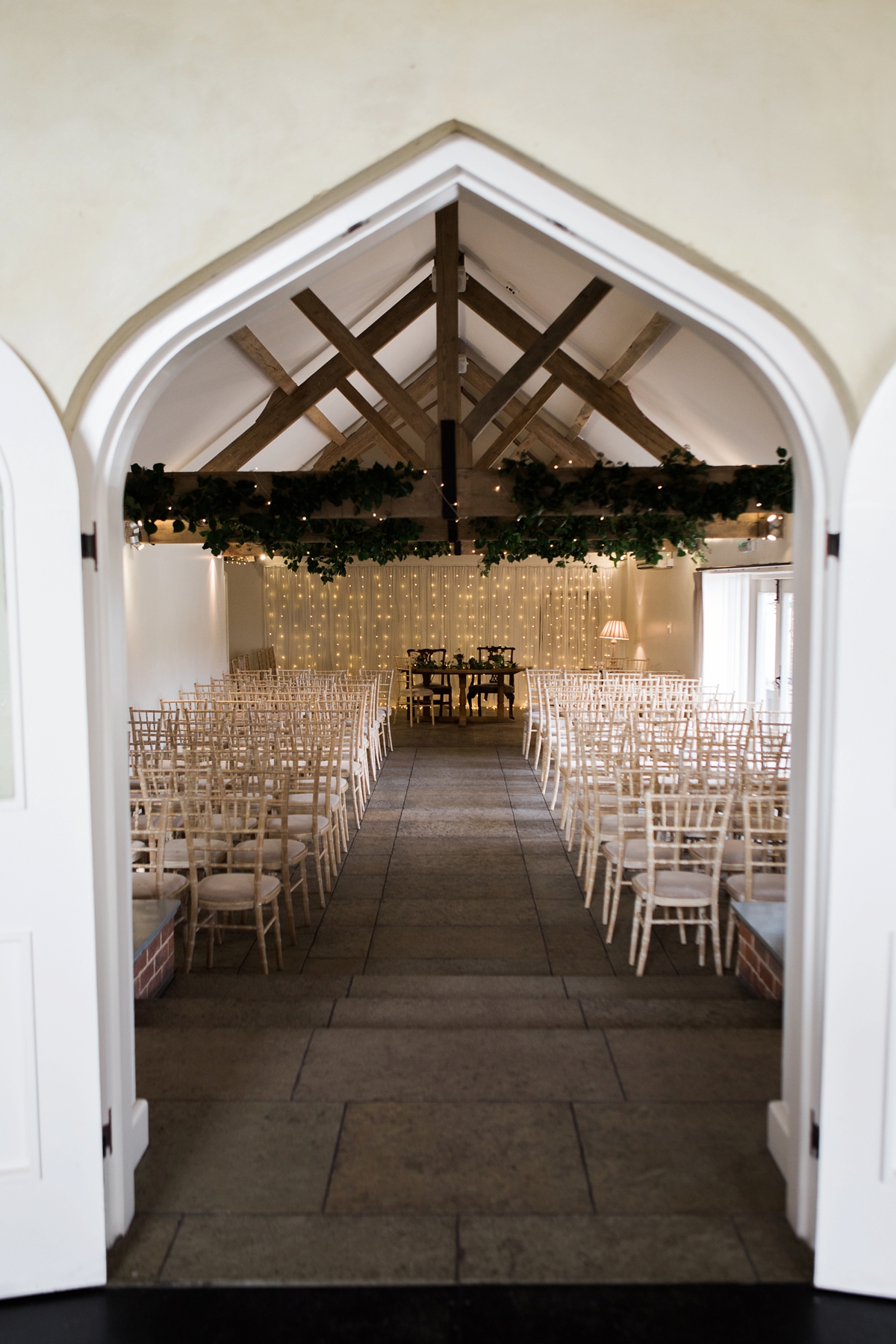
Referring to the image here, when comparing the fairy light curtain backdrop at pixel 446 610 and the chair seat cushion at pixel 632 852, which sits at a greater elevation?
the fairy light curtain backdrop at pixel 446 610

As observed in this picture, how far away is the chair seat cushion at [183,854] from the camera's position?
472 cm

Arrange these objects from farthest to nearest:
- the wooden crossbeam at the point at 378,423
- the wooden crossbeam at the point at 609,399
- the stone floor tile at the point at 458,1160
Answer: the wooden crossbeam at the point at 609,399
the wooden crossbeam at the point at 378,423
the stone floor tile at the point at 458,1160

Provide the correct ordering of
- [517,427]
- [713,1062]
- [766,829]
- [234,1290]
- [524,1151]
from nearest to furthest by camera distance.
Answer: [234,1290]
[524,1151]
[713,1062]
[766,829]
[517,427]

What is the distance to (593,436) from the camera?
13648 millimetres

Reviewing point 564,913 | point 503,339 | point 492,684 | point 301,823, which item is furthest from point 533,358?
point 492,684

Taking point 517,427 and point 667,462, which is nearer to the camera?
point 667,462

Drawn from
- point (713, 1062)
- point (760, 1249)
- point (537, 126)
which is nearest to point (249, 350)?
point (537, 126)

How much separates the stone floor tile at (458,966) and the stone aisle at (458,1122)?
16 millimetres

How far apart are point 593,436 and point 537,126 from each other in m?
11.7

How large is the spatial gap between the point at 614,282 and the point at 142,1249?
9.52 ft

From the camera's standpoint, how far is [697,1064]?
3.22 m

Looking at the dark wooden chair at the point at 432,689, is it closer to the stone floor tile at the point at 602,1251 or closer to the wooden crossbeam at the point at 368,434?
the wooden crossbeam at the point at 368,434

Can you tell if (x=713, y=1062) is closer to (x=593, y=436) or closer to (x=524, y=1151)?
(x=524, y=1151)

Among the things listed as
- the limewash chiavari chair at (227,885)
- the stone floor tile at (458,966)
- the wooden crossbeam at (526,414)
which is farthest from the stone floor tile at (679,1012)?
the wooden crossbeam at (526,414)
